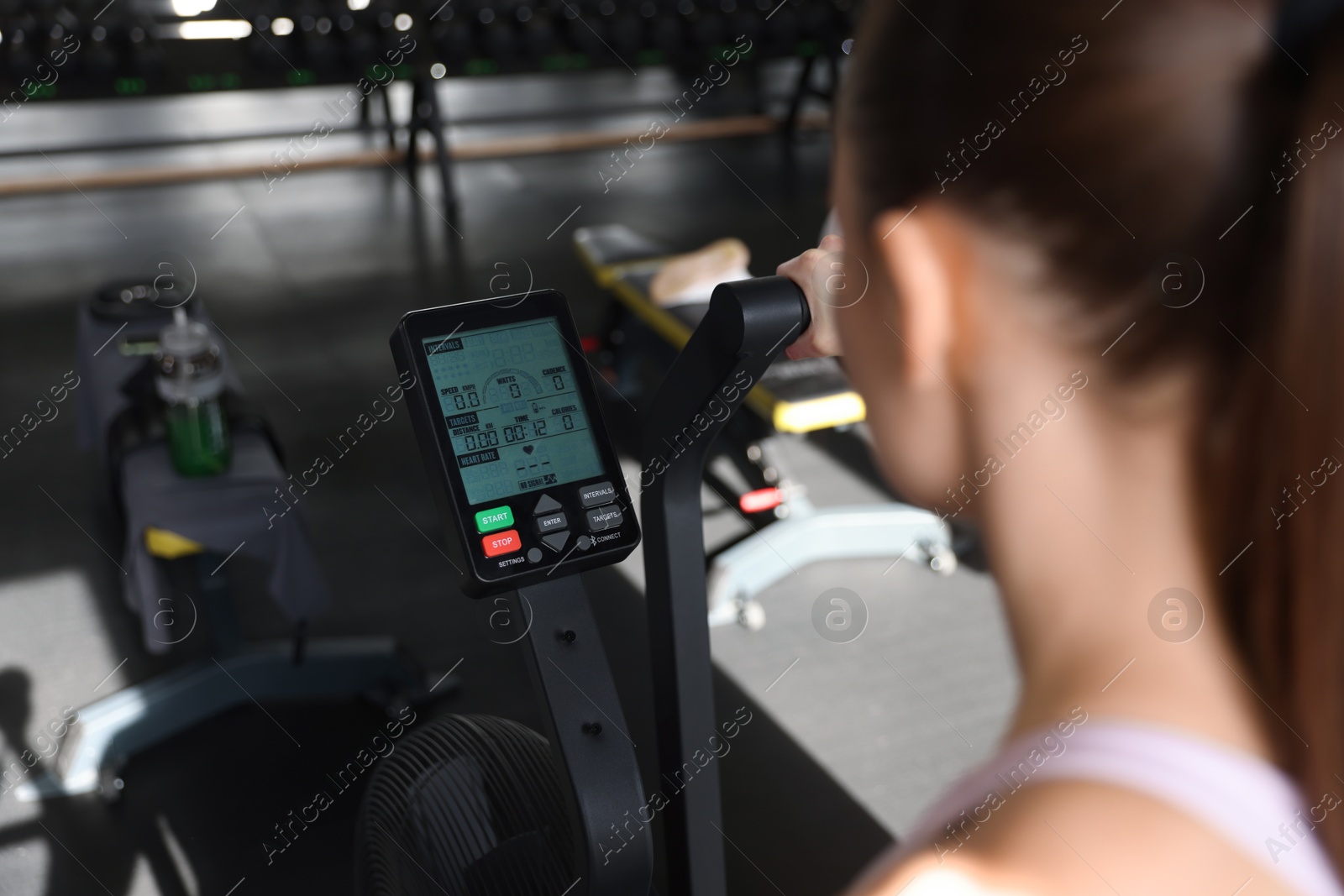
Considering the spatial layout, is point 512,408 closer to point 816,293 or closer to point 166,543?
point 816,293

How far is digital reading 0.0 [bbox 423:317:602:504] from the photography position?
0.82m

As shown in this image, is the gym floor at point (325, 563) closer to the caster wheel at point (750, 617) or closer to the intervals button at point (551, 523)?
the caster wheel at point (750, 617)

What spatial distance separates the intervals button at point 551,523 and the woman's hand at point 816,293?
22 cm

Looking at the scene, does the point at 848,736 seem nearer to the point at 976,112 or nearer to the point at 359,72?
the point at 976,112

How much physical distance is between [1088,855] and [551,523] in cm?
53

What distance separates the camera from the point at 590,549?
0.85 meters

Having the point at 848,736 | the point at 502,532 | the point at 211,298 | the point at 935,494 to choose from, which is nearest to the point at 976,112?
the point at 935,494

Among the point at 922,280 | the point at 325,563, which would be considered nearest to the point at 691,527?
the point at 922,280

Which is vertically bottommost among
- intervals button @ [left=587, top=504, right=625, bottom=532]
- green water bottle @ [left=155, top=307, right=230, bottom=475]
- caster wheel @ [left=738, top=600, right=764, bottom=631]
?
caster wheel @ [left=738, top=600, right=764, bottom=631]

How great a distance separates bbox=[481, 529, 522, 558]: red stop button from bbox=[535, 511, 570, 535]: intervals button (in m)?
0.02

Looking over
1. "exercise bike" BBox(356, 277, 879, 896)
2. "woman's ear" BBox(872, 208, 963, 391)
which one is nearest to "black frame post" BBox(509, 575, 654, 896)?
"exercise bike" BBox(356, 277, 879, 896)

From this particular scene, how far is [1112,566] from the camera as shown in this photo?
0.46 m

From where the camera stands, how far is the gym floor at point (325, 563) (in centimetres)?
202

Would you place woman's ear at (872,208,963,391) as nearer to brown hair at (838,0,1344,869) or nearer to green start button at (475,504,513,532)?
brown hair at (838,0,1344,869)
